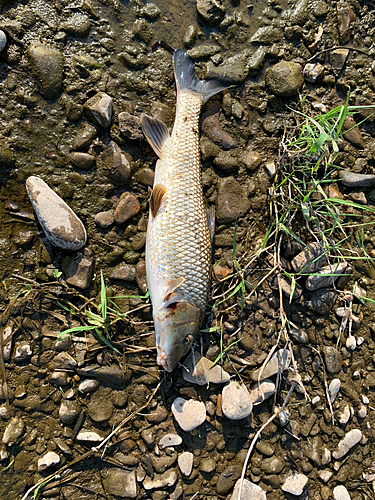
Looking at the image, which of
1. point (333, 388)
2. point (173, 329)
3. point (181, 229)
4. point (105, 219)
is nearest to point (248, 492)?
point (333, 388)

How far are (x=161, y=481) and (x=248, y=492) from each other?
2.84 ft

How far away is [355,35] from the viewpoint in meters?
3.64

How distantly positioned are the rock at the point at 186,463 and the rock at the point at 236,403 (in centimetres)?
54

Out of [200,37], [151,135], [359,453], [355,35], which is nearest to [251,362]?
[359,453]

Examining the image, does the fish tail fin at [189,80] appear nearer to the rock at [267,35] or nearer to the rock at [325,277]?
the rock at [267,35]

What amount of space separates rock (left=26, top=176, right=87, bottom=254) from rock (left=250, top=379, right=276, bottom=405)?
91.3 inches

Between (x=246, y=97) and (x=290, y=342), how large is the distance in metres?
2.79

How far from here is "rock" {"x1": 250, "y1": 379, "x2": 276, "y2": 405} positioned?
3.10 m

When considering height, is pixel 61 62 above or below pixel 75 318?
above

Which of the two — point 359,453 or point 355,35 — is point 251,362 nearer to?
point 359,453

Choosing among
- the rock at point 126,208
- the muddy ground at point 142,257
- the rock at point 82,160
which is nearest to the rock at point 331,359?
the muddy ground at point 142,257

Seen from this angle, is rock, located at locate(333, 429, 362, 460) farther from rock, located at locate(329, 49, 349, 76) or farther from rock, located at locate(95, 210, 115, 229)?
rock, located at locate(329, 49, 349, 76)

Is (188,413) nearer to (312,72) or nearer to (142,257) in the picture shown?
(142,257)

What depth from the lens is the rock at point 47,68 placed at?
117 inches
